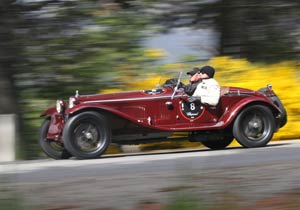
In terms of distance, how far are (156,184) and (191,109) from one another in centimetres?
468

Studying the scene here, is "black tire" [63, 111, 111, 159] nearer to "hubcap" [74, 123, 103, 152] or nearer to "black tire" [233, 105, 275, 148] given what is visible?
"hubcap" [74, 123, 103, 152]

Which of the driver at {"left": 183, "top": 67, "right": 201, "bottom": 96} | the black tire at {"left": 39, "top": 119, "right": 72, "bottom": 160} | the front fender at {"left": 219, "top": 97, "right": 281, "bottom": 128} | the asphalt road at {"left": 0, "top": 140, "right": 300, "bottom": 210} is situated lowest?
the asphalt road at {"left": 0, "top": 140, "right": 300, "bottom": 210}

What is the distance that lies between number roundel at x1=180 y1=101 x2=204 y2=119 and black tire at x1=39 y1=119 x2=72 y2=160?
2146mm

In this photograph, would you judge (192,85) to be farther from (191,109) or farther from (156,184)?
(156,184)

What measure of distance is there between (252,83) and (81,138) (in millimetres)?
5534

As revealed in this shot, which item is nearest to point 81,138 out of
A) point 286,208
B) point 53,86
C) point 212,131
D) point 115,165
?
point 115,165

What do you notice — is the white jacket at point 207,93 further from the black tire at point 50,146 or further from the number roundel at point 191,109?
the black tire at point 50,146

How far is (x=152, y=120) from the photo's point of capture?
37.7ft

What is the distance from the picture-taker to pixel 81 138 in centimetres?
1098

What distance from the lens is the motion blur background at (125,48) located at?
47.8ft

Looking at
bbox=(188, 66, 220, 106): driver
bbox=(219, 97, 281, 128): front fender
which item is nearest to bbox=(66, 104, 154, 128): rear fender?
bbox=(188, 66, 220, 106): driver

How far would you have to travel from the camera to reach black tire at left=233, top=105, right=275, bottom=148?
38.8ft

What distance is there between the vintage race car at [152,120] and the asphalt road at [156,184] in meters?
1.17

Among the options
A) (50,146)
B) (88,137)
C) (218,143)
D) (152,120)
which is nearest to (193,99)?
(152,120)
